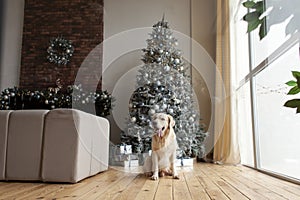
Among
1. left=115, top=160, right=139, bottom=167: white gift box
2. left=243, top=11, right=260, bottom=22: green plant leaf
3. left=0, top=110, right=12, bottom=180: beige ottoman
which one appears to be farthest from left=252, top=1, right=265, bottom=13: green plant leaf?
left=115, top=160, right=139, bottom=167: white gift box

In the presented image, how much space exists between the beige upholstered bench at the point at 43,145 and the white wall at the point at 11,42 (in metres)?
3.06

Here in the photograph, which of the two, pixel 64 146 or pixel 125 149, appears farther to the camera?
pixel 125 149

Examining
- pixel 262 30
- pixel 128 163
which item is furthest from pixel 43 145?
pixel 262 30

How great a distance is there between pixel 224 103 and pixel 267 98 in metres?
1.11

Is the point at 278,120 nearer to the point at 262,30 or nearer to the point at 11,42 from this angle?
the point at 262,30

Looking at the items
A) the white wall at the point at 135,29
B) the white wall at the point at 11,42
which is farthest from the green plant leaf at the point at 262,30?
the white wall at the point at 11,42

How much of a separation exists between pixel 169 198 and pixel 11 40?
15.3 feet

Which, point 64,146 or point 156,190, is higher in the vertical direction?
point 64,146

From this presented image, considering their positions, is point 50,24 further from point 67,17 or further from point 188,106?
point 188,106

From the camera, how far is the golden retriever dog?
7.97 feet

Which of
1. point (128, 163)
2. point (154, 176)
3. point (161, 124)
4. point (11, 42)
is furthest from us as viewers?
point (11, 42)

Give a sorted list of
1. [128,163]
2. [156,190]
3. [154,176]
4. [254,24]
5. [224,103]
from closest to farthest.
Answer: [254,24] → [156,190] → [154,176] → [128,163] → [224,103]

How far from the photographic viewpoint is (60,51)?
16.3 feet

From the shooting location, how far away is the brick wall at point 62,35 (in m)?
4.91
